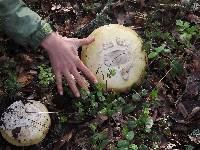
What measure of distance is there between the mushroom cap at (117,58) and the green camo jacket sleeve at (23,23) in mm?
648

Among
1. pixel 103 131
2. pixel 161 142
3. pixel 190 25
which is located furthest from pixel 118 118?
pixel 190 25

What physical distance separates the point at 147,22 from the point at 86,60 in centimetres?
93

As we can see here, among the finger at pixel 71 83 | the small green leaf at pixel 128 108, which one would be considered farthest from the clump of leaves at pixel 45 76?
the small green leaf at pixel 128 108

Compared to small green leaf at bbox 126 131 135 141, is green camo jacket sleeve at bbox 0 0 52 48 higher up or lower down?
higher up

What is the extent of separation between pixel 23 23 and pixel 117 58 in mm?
1000

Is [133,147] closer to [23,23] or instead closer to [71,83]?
[71,83]

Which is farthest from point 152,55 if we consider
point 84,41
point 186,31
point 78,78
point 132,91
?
point 78,78

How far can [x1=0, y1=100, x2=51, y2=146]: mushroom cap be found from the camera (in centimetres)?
382

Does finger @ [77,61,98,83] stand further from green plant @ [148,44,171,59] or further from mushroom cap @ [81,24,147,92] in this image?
green plant @ [148,44,171,59]

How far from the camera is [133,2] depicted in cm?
495

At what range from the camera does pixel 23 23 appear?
11.8 feet

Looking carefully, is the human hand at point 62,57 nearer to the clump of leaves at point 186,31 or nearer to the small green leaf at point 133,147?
the small green leaf at point 133,147

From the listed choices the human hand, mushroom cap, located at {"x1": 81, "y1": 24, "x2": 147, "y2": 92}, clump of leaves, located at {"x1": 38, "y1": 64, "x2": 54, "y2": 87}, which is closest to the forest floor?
clump of leaves, located at {"x1": 38, "y1": 64, "x2": 54, "y2": 87}

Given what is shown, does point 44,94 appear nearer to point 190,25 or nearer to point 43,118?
point 43,118
